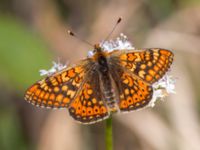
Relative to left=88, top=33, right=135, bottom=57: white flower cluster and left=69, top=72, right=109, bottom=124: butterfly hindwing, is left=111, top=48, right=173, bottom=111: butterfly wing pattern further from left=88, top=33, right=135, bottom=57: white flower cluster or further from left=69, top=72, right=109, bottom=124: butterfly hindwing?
left=88, top=33, right=135, bottom=57: white flower cluster

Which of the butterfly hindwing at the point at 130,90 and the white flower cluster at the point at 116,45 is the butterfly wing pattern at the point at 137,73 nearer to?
the butterfly hindwing at the point at 130,90

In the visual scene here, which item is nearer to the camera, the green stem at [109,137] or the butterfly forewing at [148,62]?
the green stem at [109,137]

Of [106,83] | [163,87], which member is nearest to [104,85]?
[106,83]

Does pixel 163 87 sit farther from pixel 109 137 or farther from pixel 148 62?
pixel 109 137

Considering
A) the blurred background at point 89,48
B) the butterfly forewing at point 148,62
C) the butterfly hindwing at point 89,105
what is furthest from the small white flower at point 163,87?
the blurred background at point 89,48

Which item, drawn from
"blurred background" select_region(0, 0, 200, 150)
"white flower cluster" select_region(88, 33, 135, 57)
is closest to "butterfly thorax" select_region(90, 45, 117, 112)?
"white flower cluster" select_region(88, 33, 135, 57)

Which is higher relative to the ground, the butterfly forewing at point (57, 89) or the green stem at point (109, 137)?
the butterfly forewing at point (57, 89)

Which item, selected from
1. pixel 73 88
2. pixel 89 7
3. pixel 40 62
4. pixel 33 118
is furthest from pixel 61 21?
pixel 73 88

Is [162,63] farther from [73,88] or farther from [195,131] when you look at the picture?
[195,131]
